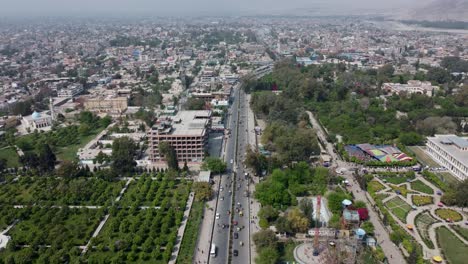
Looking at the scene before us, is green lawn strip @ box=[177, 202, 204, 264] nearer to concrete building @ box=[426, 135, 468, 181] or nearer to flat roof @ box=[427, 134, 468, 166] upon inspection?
concrete building @ box=[426, 135, 468, 181]

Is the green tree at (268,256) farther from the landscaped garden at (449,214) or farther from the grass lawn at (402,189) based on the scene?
the grass lawn at (402,189)

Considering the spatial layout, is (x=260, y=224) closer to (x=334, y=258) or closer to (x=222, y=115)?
(x=334, y=258)

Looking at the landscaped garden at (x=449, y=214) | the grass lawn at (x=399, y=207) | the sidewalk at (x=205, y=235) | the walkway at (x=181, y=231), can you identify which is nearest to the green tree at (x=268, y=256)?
the sidewalk at (x=205, y=235)

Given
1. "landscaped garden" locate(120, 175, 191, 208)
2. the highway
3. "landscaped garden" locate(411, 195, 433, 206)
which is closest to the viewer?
the highway

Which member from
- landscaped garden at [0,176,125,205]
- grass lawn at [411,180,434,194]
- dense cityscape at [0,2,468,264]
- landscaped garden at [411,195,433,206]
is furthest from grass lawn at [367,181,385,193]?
landscaped garden at [0,176,125,205]

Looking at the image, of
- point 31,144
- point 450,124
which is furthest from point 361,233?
point 31,144
